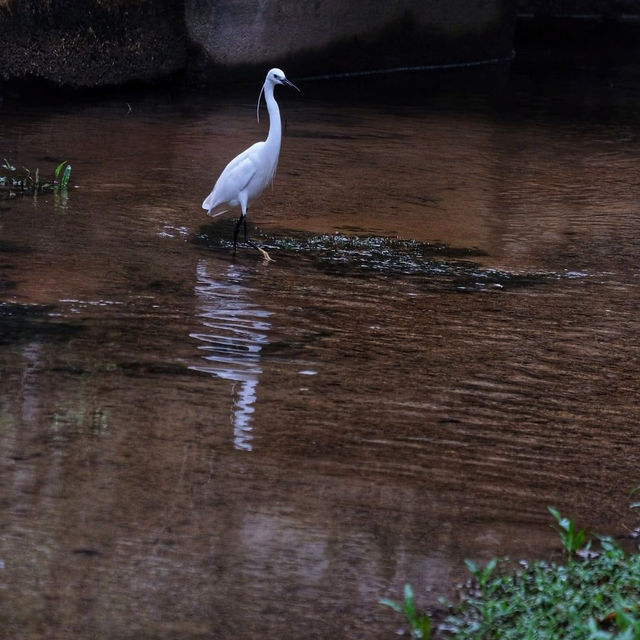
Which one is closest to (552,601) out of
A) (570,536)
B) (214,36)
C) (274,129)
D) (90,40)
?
(570,536)

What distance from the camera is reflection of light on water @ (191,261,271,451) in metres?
4.44

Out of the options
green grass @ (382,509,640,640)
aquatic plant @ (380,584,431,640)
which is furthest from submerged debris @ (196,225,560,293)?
aquatic plant @ (380,584,431,640)

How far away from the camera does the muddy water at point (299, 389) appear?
3.29m

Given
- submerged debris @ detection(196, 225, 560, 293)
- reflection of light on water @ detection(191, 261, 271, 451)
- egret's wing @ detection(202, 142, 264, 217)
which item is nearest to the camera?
reflection of light on water @ detection(191, 261, 271, 451)

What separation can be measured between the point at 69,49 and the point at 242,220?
5388 mm

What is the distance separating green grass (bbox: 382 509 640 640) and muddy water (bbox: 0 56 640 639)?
11cm

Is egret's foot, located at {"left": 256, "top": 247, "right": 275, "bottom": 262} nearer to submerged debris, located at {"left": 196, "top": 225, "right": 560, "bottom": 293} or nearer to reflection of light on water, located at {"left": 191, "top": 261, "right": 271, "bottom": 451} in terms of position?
submerged debris, located at {"left": 196, "top": 225, "right": 560, "bottom": 293}

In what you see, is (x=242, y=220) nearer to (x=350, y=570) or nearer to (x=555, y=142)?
(x=350, y=570)

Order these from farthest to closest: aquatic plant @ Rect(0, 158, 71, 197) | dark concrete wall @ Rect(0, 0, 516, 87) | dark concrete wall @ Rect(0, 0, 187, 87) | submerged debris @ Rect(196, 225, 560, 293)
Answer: dark concrete wall @ Rect(0, 0, 516, 87), dark concrete wall @ Rect(0, 0, 187, 87), aquatic plant @ Rect(0, 158, 71, 197), submerged debris @ Rect(196, 225, 560, 293)

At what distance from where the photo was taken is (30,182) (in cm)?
789

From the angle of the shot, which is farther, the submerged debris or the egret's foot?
the egret's foot

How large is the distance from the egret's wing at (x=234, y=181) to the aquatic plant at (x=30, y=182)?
4.44ft

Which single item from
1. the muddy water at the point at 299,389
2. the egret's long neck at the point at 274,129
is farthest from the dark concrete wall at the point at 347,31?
the egret's long neck at the point at 274,129

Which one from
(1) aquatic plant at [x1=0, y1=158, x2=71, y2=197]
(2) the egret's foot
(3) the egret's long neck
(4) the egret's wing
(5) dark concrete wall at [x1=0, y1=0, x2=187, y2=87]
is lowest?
(2) the egret's foot
